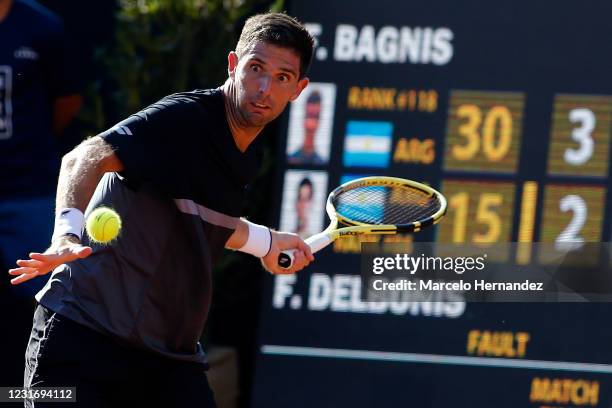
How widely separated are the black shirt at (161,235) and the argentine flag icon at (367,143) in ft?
6.52

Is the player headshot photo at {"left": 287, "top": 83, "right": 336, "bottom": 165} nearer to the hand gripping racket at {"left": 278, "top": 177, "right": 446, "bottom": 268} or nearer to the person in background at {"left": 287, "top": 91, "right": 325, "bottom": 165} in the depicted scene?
the person in background at {"left": 287, "top": 91, "right": 325, "bottom": 165}

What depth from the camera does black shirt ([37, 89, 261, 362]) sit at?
9.51ft

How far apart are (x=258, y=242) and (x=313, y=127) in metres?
1.72

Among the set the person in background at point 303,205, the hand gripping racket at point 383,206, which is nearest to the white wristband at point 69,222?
the hand gripping racket at point 383,206

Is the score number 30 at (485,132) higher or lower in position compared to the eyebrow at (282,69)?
higher

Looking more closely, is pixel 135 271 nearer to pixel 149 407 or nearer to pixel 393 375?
pixel 149 407

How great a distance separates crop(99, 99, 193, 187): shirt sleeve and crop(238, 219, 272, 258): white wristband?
1.68ft

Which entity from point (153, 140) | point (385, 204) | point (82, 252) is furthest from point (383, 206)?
point (82, 252)

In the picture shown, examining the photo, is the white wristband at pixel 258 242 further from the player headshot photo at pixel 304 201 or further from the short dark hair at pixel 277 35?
the player headshot photo at pixel 304 201

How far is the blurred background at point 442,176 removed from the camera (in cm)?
489

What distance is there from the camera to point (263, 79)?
3061 mm

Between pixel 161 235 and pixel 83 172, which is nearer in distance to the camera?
pixel 83 172

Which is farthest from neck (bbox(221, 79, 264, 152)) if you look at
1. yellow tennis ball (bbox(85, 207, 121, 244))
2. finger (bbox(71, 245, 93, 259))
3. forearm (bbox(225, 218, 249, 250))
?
finger (bbox(71, 245, 93, 259))

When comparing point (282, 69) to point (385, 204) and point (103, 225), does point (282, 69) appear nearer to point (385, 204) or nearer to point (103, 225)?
point (103, 225)
